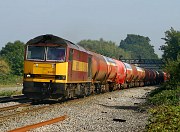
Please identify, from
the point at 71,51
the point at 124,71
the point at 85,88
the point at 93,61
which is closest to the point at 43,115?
the point at 71,51

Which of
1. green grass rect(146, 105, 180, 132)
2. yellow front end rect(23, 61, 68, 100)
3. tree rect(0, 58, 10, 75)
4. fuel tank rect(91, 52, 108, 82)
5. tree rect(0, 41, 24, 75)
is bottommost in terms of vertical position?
green grass rect(146, 105, 180, 132)

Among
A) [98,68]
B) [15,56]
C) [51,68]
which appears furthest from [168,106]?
[15,56]

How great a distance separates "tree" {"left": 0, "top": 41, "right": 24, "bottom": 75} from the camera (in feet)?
242

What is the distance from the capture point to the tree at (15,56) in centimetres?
7369

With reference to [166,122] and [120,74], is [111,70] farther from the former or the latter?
[166,122]

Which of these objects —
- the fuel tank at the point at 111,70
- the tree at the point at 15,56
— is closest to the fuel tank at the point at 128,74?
the fuel tank at the point at 111,70

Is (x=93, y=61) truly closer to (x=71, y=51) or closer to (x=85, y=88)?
(x=85, y=88)

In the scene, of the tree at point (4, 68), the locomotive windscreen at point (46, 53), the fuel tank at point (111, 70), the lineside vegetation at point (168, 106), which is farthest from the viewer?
the tree at point (4, 68)

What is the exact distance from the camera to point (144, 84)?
186 feet

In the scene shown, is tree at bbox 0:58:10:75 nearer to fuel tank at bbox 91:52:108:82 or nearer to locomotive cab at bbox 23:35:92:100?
fuel tank at bbox 91:52:108:82

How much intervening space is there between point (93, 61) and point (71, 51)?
6.07 metres

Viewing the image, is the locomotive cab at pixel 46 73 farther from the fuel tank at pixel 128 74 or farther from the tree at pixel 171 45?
the tree at pixel 171 45

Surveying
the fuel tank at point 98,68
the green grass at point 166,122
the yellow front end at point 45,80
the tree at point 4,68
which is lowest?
the green grass at point 166,122

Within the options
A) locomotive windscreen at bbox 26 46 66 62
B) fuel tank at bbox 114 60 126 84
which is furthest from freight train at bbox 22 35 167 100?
fuel tank at bbox 114 60 126 84
